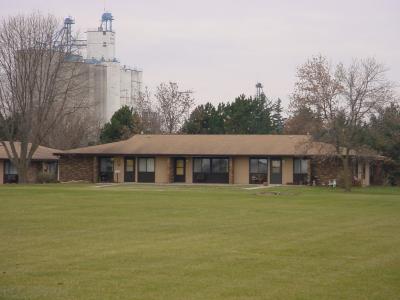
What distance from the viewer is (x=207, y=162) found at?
58.8m

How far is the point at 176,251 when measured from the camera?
16.0 metres

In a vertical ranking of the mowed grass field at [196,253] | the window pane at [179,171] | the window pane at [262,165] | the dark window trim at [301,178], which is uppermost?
the window pane at [262,165]

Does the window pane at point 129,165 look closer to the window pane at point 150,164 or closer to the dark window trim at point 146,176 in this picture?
the dark window trim at point 146,176

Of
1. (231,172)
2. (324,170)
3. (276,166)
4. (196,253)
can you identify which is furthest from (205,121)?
(196,253)

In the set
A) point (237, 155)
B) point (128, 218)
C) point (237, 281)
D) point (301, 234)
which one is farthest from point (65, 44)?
point (237, 281)

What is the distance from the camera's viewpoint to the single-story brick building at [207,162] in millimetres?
56000

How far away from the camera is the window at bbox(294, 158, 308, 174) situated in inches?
2211

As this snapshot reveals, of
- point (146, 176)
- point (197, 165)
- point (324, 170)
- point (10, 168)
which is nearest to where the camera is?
point (324, 170)

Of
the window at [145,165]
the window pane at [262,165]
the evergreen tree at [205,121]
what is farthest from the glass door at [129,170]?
the evergreen tree at [205,121]

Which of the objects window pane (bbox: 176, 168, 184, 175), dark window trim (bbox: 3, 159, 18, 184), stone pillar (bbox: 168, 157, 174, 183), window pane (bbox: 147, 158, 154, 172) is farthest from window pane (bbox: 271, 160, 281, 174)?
dark window trim (bbox: 3, 159, 18, 184)

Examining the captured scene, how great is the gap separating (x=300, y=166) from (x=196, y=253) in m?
41.5

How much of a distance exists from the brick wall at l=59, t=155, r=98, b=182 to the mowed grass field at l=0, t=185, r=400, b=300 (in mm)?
32025

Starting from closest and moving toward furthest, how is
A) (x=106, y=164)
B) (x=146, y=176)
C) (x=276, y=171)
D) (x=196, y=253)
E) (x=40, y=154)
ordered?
(x=196, y=253) → (x=276, y=171) → (x=146, y=176) → (x=106, y=164) → (x=40, y=154)

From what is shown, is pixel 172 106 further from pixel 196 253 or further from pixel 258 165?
pixel 196 253
